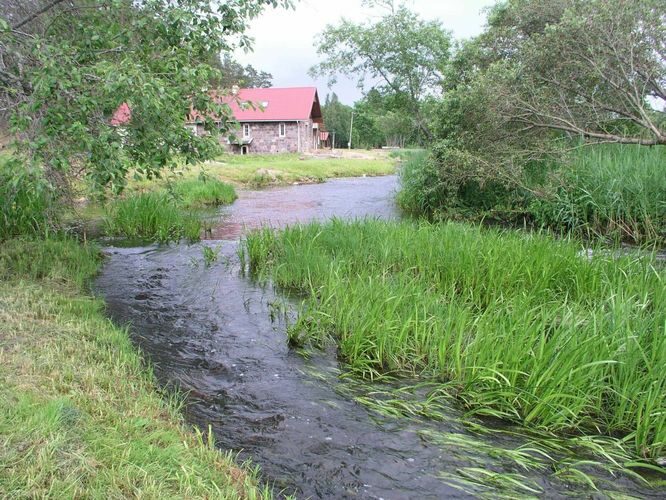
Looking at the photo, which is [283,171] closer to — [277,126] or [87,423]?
[277,126]

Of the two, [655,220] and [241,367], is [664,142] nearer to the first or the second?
[655,220]

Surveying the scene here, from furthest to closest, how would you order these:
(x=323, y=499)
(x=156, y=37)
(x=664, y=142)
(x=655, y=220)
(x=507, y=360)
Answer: (x=655, y=220) < (x=664, y=142) < (x=156, y=37) < (x=507, y=360) < (x=323, y=499)

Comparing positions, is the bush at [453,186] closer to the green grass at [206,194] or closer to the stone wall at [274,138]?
the green grass at [206,194]

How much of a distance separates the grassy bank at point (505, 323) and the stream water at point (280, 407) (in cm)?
37

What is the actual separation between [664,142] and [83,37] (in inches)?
367

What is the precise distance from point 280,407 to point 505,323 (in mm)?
2217

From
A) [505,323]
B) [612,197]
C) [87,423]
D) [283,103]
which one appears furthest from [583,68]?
[283,103]

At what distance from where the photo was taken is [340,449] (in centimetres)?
352

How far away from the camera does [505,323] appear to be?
4680 mm

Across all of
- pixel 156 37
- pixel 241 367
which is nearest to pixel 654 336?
pixel 241 367

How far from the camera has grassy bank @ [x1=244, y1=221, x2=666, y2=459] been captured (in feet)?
12.5

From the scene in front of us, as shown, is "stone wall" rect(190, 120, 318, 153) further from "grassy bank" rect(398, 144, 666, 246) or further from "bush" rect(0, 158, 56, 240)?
"bush" rect(0, 158, 56, 240)

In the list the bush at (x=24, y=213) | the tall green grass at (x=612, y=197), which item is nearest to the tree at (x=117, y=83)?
the bush at (x=24, y=213)

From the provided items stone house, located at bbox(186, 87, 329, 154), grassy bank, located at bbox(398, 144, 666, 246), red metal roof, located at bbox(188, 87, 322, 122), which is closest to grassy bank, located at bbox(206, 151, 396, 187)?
grassy bank, located at bbox(398, 144, 666, 246)
